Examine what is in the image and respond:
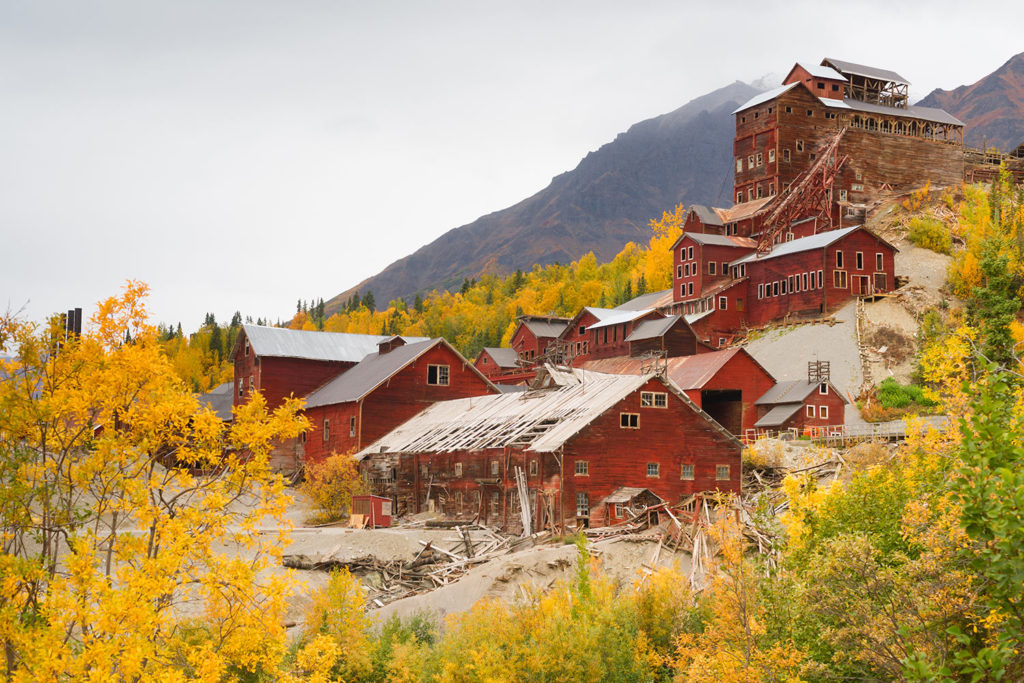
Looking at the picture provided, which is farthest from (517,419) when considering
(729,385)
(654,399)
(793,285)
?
(793,285)

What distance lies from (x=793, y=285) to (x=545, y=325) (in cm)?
2684

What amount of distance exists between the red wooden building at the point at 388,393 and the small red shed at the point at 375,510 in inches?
386

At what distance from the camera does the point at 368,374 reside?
64938mm

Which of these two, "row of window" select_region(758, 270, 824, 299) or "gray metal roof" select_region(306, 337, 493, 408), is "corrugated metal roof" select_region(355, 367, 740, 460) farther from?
"row of window" select_region(758, 270, 824, 299)

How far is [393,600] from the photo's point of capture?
37094 millimetres

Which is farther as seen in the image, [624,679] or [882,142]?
[882,142]

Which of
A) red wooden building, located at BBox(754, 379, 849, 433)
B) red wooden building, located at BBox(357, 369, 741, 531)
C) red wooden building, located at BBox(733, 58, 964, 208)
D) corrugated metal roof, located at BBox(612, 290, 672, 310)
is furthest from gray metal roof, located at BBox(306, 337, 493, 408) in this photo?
red wooden building, located at BBox(733, 58, 964, 208)

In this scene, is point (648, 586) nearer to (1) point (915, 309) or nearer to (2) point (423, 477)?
(2) point (423, 477)

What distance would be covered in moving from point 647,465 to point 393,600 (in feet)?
41.9

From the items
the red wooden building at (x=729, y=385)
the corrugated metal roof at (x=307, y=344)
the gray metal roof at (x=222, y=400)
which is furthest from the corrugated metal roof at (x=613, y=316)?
the gray metal roof at (x=222, y=400)

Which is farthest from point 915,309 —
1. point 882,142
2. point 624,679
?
point 624,679

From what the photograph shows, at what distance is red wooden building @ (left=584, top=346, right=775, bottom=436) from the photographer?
59.9 meters

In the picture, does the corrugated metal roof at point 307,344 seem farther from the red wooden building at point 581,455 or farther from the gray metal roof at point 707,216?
the gray metal roof at point 707,216

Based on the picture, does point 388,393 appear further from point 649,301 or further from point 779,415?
point 649,301
